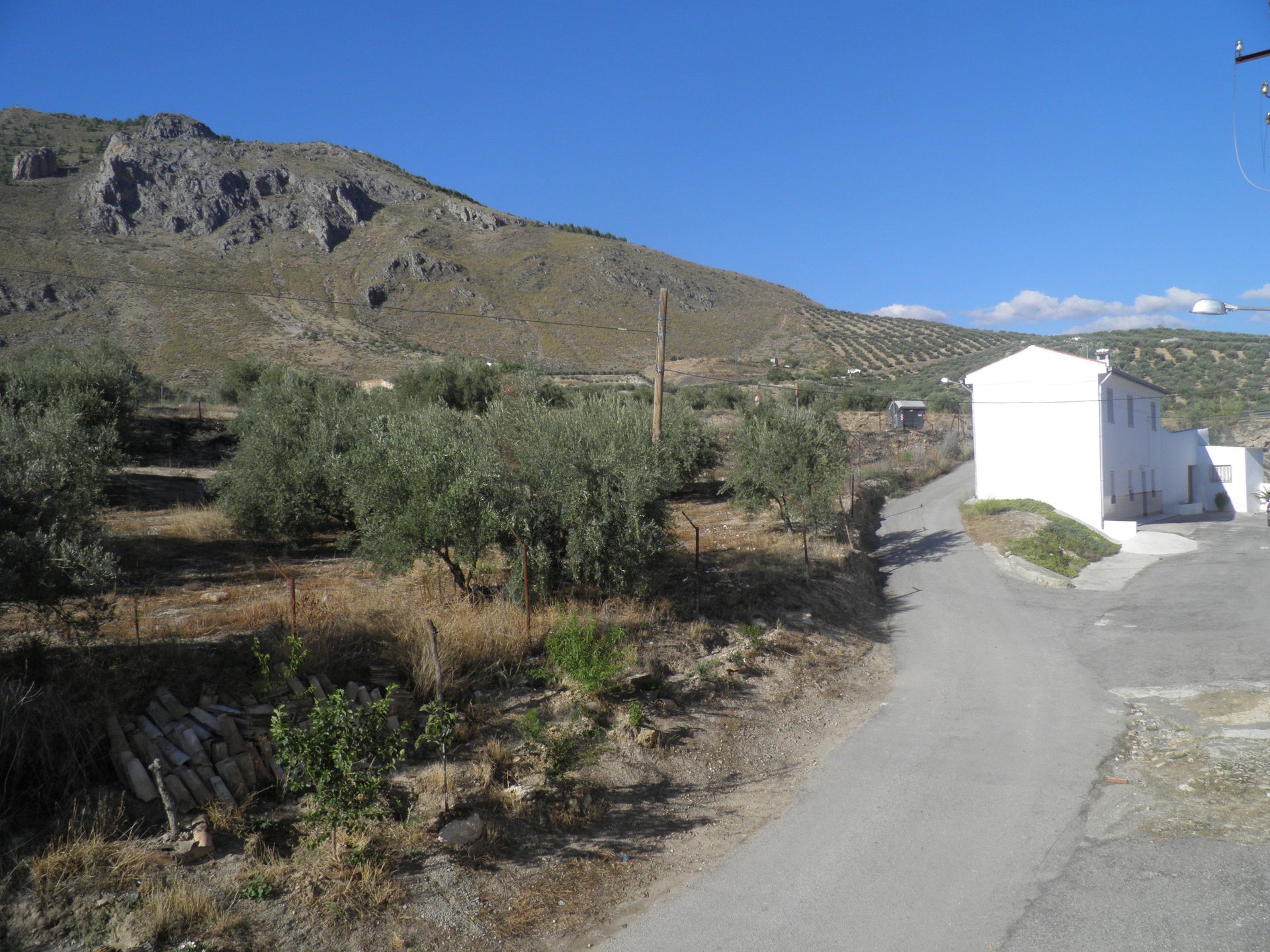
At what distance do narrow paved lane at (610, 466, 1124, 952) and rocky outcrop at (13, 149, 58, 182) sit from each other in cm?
9574

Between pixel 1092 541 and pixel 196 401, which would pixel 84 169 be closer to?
pixel 196 401

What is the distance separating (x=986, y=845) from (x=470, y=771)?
4.36 m

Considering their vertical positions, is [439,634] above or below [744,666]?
above

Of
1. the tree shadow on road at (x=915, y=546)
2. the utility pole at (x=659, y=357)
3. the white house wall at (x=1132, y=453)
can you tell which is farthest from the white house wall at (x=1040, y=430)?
the utility pole at (x=659, y=357)

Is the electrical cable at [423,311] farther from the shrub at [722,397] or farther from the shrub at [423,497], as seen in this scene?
the shrub at [423,497]

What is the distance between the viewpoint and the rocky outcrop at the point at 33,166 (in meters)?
76.6

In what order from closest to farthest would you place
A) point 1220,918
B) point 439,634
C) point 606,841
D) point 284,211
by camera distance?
1. point 1220,918
2. point 606,841
3. point 439,634
4. point 284,211

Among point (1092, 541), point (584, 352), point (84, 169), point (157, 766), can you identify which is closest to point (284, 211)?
point (84, 169)

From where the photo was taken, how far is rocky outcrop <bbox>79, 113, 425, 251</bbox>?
245 feet

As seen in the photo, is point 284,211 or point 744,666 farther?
→ point 284,211

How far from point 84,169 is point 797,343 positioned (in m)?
76.3

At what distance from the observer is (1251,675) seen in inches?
461

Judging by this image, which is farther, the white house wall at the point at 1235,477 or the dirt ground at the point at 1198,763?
the white house wall at the point at 1235,477

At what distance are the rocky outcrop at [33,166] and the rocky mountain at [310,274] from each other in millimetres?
173
